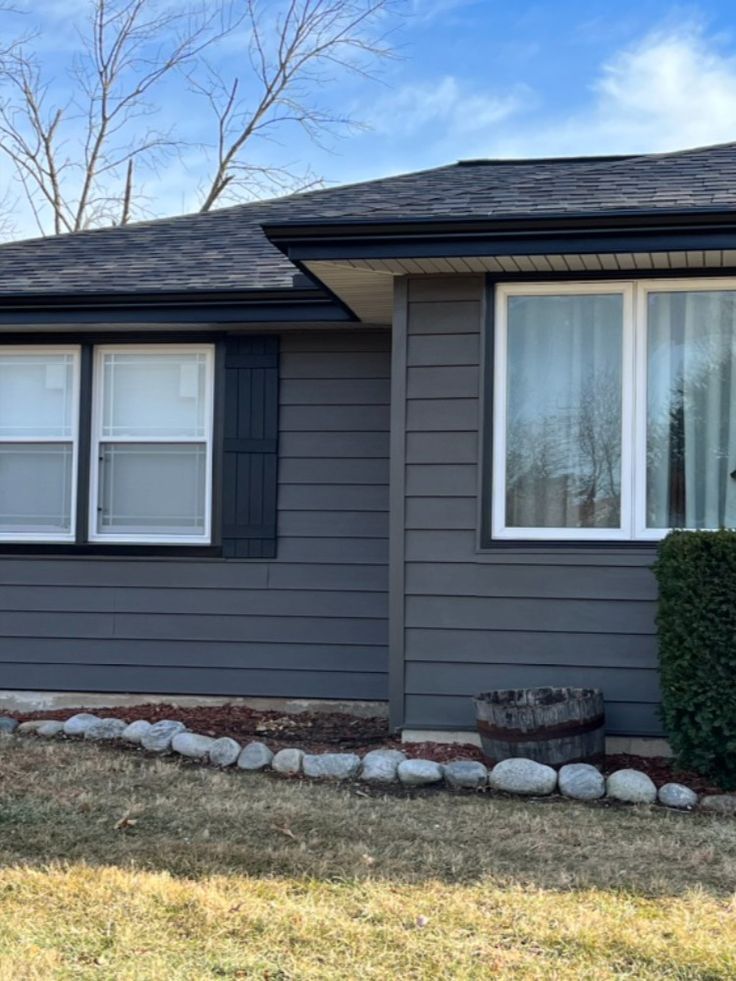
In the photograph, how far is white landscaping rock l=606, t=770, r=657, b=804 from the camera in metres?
4.64

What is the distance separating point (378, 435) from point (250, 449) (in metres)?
0.84

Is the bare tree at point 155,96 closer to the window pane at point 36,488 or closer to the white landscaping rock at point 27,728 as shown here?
the window pane at point 36,488

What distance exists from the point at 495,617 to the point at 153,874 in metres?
2.41

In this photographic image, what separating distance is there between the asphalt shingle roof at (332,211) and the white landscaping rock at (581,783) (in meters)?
2.69

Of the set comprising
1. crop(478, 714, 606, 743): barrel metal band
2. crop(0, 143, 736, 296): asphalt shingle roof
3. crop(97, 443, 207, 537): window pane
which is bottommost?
crop(478, 714, 606, 743): barrel metal band

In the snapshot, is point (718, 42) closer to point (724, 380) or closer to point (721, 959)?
point (724, 380)

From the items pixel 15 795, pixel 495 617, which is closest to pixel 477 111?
pixel 495 617

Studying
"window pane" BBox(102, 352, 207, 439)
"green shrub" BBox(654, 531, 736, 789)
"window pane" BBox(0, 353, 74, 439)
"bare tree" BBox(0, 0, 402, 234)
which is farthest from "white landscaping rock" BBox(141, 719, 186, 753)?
"bare tree" BBox(0, 0, 402, 234)

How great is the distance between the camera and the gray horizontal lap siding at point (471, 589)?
211 inches

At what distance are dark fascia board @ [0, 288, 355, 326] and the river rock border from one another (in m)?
2.53

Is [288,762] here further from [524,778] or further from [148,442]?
[148,442]

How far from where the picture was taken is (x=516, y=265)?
534 centimetres

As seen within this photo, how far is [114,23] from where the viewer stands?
1997 centimetres

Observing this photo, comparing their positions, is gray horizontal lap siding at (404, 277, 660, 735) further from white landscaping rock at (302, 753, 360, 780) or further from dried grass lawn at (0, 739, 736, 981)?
dried grass lawn at (0, 739, 736, 981)
